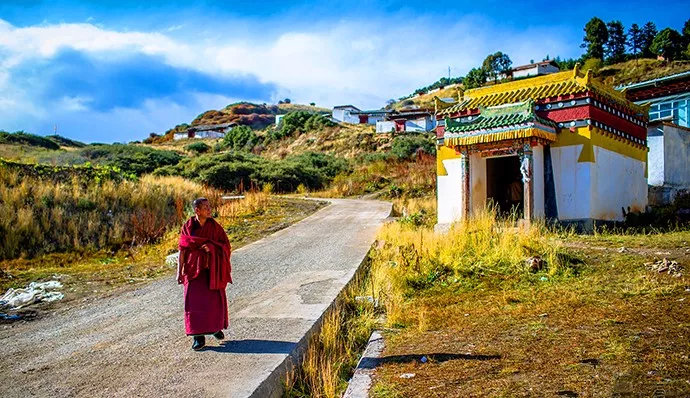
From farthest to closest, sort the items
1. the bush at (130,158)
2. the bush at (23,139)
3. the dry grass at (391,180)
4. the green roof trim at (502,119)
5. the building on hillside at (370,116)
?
the building on hillside at (370,116), the bush at (23,139), the bush at (130,158), the dry grass at (391,180), the green roof trim at (502,119)

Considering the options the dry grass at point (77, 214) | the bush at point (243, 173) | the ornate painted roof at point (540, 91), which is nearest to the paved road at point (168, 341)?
the dry grass at point (77, 214)

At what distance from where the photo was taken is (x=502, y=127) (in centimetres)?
1432

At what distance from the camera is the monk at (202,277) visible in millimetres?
5801

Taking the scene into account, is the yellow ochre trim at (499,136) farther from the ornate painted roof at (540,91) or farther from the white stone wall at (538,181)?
the ornate painted roof at (540,91)

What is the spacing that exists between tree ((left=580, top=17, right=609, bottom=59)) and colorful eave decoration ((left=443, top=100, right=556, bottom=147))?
237 ft

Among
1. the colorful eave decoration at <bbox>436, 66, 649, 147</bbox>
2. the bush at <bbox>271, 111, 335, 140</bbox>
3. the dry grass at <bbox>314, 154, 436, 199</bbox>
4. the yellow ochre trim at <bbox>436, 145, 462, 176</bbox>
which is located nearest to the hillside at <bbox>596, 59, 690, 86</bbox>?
the bush at <bbox>271, 111, 335, 140</bbox>

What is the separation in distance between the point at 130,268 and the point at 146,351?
670 centimetres

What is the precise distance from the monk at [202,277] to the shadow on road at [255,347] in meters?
0.16

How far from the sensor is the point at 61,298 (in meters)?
9.42

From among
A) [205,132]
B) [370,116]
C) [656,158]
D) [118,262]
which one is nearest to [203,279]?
[118,262]

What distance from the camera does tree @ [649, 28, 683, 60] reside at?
224 ft

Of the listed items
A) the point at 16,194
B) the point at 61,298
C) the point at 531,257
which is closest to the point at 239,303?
the point at 61,298

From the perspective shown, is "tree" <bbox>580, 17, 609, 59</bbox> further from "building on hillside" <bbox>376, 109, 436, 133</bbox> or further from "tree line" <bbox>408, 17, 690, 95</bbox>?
"building on hillside" <bbox>376, 109, 436, 133</bbox>

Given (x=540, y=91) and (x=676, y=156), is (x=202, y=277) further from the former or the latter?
(x=676, y=156)
